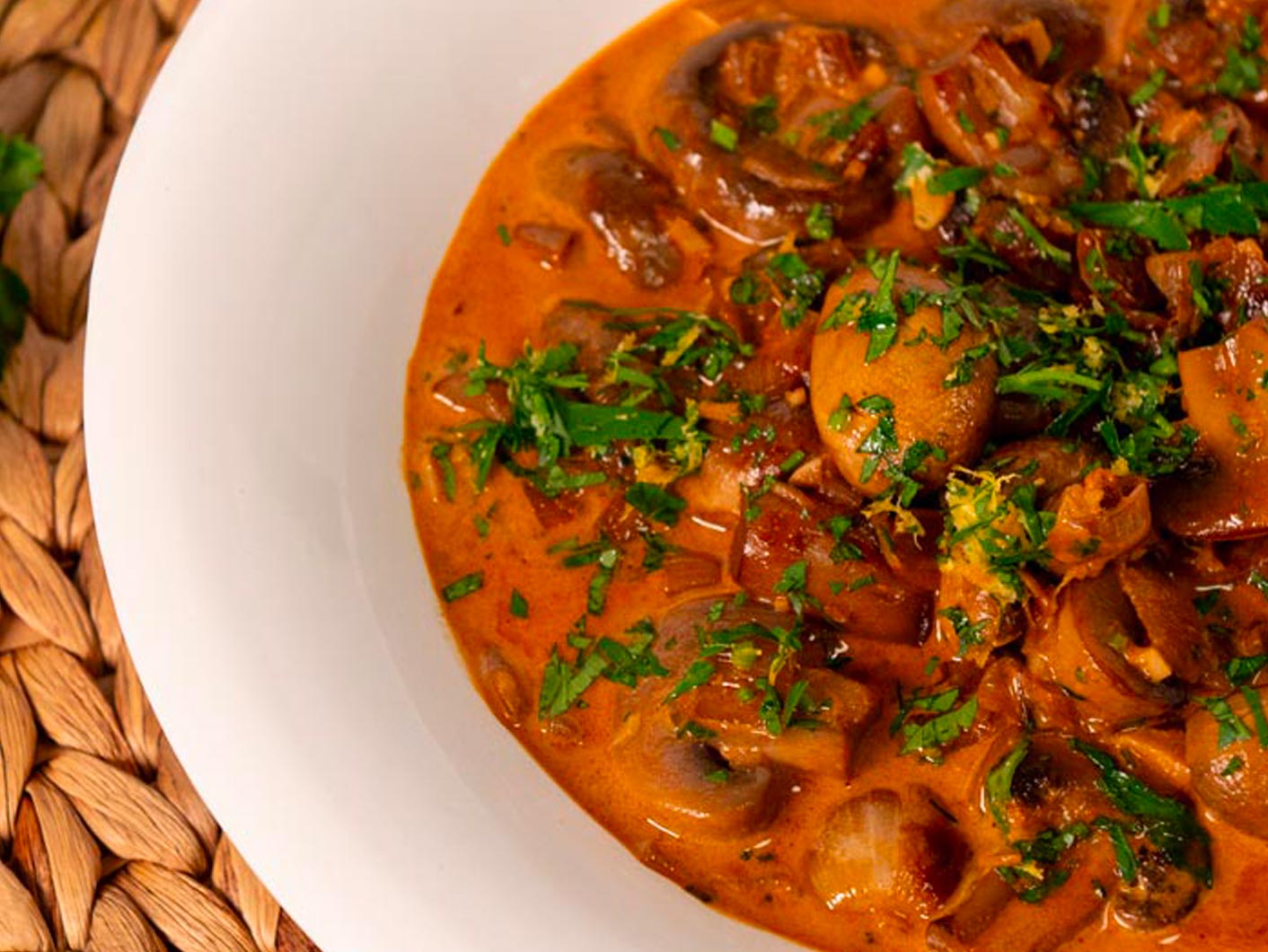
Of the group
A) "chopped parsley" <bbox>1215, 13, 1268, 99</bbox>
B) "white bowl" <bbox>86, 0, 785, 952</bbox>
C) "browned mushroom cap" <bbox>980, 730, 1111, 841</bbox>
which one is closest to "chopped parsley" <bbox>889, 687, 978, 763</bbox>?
"browned mushroom cap" <bbox>980, 730, 1111, 841</bbox>

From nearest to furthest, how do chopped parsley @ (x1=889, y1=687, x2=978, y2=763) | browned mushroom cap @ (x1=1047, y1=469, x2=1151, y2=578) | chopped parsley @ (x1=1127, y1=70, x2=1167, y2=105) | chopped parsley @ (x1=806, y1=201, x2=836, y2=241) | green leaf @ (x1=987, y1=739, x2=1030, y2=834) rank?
browned mushroom cap @ (x1=1047, y1=469, x2=1151, y2=578)
green leaf @ (x1=987, y1=739, x2=1030, y2=834)
chopped parsley @ (x1=889, y1=687, x2=978, y2=763)
chopped parsley @ (x1=806, y1=201, x2=836, y2=241)
chopped parsley @ (x1=1127, y1=70, x2=1167, y2=105)

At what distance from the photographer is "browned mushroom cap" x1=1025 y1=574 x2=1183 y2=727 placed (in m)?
3.29

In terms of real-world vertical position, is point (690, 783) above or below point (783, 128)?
below

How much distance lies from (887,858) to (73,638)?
6.55ft

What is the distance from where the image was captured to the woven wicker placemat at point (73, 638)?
363 centimetres

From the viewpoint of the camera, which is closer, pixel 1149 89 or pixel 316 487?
pixel 316 487

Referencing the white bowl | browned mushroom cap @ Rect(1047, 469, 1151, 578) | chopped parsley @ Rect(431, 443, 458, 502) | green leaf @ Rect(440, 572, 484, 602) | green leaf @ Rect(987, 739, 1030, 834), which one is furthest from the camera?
chopped parsley @ Rect(431, 443, 458, 502)

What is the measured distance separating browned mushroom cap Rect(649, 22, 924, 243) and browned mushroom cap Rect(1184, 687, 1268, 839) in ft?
4.76

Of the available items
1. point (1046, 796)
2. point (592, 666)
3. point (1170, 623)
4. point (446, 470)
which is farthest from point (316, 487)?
point (1170, 623)

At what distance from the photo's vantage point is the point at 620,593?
3658 millimetres

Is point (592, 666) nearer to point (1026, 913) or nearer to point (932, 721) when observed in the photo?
A: point (932, 721)

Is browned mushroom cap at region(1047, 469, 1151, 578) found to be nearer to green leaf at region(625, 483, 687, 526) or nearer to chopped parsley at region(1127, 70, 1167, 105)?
green leaf at region(625, 483, 687, 526)

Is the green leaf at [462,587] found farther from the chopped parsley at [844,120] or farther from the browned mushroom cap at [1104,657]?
the chopped parsley at [844,120]

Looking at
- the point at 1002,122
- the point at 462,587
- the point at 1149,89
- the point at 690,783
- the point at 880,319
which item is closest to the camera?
the point at 690,783
